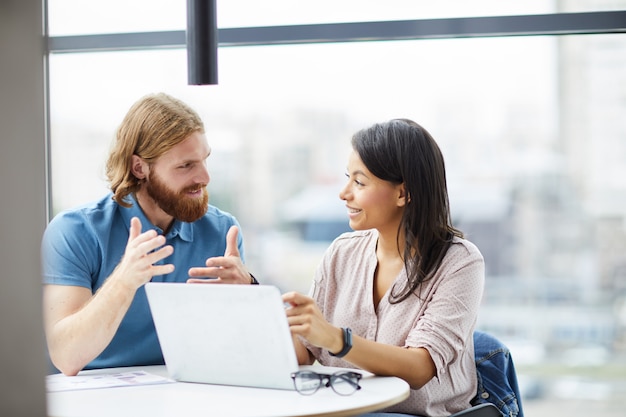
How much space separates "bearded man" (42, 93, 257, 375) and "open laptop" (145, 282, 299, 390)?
4.9 inches

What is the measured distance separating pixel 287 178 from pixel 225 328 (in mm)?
1613

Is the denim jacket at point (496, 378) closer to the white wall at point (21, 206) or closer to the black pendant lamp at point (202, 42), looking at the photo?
the black pendant lamp at point (202, 42)

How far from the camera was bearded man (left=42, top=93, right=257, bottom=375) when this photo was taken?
2100 millimetres

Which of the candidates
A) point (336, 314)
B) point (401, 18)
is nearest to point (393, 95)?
point (401, 18)

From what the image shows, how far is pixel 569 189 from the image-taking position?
315 centimetres

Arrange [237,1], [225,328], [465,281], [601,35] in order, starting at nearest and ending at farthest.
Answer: [225,328], [465,281], [601,35], [237,1]

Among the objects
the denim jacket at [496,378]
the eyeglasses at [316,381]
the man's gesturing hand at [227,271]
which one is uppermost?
the man's gesturing hand at [227,271]

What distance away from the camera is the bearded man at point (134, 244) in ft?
6.89

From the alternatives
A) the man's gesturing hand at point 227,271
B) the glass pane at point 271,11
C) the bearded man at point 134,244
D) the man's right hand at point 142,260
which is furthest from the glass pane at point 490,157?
the man's right hand at point 142,260

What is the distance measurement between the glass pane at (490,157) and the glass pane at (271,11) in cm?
11

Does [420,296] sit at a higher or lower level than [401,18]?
lower

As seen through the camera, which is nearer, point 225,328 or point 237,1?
point 225,328

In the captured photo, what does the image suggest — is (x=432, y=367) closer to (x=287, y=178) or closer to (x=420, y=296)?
(x=420, y=296)

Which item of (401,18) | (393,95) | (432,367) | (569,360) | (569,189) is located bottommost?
(569,360)
